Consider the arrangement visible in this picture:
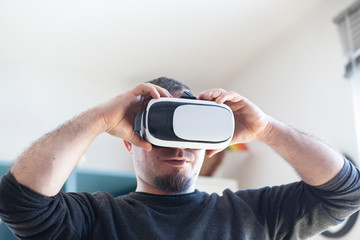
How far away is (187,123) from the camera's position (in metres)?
0.88

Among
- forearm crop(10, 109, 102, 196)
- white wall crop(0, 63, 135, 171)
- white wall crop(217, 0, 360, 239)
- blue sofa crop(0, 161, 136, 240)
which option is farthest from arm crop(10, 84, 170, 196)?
white wall crop(0, 63, 135, 171)

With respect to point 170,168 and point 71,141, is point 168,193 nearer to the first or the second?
point 170,168

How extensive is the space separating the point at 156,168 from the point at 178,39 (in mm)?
1205

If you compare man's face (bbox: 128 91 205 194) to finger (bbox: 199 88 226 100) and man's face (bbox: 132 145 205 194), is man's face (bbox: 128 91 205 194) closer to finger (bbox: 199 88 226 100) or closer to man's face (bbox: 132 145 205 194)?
man's face (bbox: 132 145 205 194)

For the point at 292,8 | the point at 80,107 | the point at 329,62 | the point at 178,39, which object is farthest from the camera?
the point at 80,107

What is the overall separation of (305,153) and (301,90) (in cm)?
96

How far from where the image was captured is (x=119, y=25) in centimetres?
205

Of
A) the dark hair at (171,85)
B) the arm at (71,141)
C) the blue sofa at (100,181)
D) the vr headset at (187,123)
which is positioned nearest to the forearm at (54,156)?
the arm at (71,141)

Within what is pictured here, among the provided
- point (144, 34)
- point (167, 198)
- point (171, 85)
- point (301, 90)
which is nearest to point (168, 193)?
point (167, 198)

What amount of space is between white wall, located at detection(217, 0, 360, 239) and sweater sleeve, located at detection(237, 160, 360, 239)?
1.92 ft

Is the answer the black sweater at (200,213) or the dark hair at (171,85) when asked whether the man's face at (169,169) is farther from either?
the dark hair at (171,85)

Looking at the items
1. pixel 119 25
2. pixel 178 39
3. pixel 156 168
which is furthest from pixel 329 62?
pixel 156 168

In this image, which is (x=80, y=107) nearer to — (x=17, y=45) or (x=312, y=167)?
(x=17, y=45)

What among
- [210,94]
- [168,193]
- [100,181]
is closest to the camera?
Result: [210,94]
